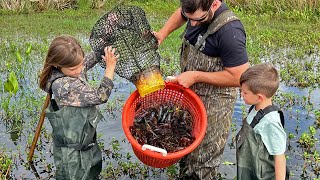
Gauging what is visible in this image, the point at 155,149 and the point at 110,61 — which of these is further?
the point at 110,61

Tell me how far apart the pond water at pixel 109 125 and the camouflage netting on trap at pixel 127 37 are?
1.92m

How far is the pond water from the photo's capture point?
16.7 ft

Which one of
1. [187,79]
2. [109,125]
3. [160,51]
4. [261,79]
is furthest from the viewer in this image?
[160,51]

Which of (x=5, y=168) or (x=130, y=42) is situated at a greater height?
(x=130, y=42)

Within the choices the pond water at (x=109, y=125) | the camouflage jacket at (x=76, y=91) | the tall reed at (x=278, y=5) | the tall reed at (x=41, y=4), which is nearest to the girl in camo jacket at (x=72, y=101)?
the camouflage jacket at (x=76, y=91)

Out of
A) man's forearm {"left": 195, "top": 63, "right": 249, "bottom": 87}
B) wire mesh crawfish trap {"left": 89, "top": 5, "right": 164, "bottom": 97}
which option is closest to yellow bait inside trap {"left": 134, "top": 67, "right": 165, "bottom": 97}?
wire mesh crawfish trap {"left": 89, "top": 5, "right": 164, "bottom": 97}

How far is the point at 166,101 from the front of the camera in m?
4.20

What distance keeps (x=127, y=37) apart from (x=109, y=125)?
263 cm

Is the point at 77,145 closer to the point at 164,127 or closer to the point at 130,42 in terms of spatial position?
the point at 164,127

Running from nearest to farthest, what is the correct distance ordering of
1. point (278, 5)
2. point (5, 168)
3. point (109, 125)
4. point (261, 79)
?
point (261, 79)
point (5, 168)
point (109, 125)
point (278, 5)

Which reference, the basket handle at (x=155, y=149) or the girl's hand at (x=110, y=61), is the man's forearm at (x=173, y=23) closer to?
the girl's hand at (x=110, y=61)

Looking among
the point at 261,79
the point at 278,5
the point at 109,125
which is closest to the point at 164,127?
the point at 261,79

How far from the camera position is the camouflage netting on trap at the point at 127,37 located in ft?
12.1

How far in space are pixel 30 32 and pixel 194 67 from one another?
8.30 m
